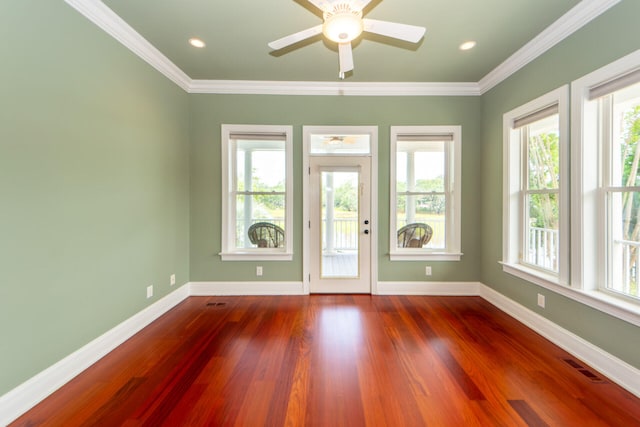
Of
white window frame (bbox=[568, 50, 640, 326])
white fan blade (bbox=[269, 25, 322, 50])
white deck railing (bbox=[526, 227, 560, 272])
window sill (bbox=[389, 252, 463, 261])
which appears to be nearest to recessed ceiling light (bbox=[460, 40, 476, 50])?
white window frame (bbox=[568, 50, 640, 326])

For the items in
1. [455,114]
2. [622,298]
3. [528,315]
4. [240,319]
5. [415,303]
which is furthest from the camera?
[455,114]

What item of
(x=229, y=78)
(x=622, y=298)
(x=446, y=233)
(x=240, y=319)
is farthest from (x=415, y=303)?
(x=229, y=78)

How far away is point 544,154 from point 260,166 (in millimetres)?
3306

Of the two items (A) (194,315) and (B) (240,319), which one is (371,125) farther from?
(A) (194,315)

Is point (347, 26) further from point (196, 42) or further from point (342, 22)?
point (196, 42)

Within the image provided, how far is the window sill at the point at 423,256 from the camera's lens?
3.64 meters

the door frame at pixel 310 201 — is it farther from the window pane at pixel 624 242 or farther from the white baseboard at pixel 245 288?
the window pane at pixel 624 242

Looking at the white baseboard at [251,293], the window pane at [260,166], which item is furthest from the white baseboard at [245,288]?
the window pane at [260,166]

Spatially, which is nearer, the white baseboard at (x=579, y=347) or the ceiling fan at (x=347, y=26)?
the ceiling fan at (x=347, y=26)

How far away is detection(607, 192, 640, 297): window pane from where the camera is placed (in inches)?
77.7

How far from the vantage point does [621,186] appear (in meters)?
2.04

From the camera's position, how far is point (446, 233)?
376 centimetres

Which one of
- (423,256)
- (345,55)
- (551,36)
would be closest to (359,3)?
(345,55)

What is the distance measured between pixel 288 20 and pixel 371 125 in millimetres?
1688
